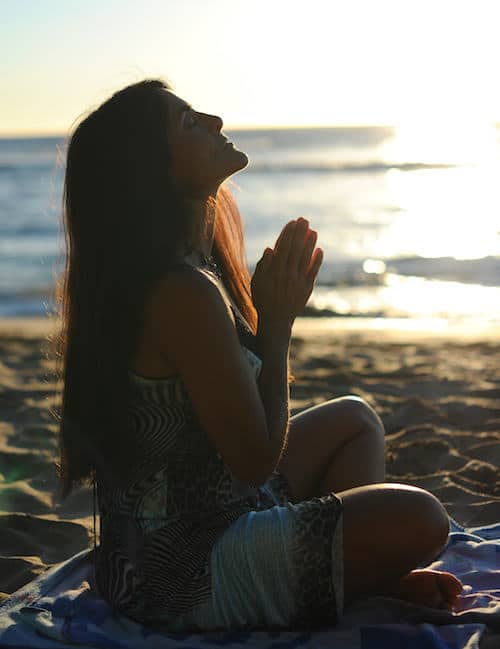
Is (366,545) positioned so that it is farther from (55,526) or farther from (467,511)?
(55,526)

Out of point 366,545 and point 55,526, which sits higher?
point 366,545

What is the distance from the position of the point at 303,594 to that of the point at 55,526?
169 cm

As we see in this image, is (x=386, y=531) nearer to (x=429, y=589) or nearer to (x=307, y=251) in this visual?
(x=429, y=589)

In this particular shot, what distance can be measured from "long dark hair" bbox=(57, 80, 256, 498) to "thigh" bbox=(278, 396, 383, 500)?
72 centimetres

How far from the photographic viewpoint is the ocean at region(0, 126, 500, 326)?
11.6m

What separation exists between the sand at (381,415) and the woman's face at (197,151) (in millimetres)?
1643

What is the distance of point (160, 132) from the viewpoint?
2.74 m

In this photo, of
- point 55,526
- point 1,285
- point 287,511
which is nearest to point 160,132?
point 287,511

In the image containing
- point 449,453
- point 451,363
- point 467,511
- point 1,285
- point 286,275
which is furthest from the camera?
point 1,285

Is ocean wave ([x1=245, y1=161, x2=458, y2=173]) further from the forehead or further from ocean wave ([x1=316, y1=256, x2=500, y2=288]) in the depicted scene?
the forehead

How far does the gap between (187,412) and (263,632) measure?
676 millimetres

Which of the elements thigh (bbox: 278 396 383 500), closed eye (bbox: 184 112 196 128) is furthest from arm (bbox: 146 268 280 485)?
thigh (bbox: 278 396 383 500)

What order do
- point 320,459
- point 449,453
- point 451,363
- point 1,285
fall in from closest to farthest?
point 320,459 < point 449,453 < point 451,363 < point 1,285

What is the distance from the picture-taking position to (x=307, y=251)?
2836 mm
